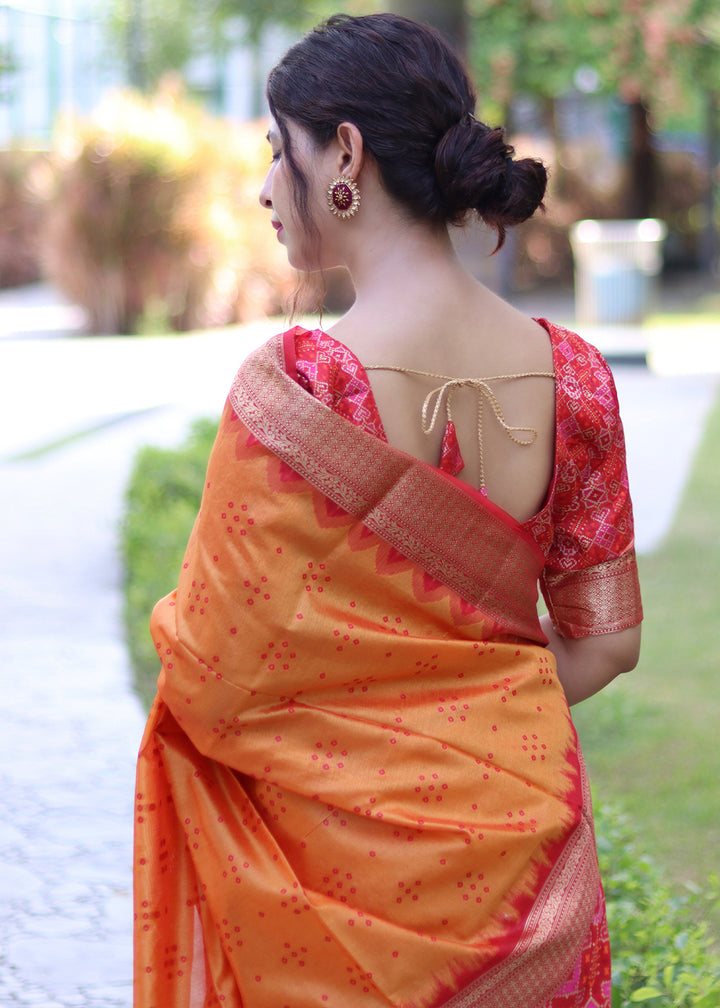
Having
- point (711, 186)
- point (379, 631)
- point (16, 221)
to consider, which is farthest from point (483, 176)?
point (16, 221)

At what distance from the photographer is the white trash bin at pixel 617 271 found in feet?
47.2

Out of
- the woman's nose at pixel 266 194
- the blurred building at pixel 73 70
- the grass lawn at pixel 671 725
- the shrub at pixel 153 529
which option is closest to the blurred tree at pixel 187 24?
the blurred building at pixel 73 70

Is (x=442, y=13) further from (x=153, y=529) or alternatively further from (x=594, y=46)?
(x=594, y=46)

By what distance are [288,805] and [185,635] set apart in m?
0.24

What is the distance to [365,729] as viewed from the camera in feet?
5.08

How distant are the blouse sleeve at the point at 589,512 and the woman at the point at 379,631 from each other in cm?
1

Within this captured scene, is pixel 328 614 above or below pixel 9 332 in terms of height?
above

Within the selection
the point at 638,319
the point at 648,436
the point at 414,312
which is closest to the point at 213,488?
the point at 414,312

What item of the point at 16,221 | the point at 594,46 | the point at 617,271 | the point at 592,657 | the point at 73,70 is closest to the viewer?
the point at 592,657

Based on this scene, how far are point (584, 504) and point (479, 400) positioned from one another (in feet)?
0.76

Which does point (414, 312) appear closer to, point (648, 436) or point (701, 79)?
point (648, 436)

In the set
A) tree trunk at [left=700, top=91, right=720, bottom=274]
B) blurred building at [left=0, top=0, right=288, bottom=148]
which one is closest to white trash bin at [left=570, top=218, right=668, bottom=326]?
tree trunk at [left=700, top=91, right=720, bottom=274]

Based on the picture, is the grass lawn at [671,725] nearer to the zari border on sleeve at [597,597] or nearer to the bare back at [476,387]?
the zari border on sleeve at [597,597]

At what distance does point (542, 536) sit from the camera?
1.74m
